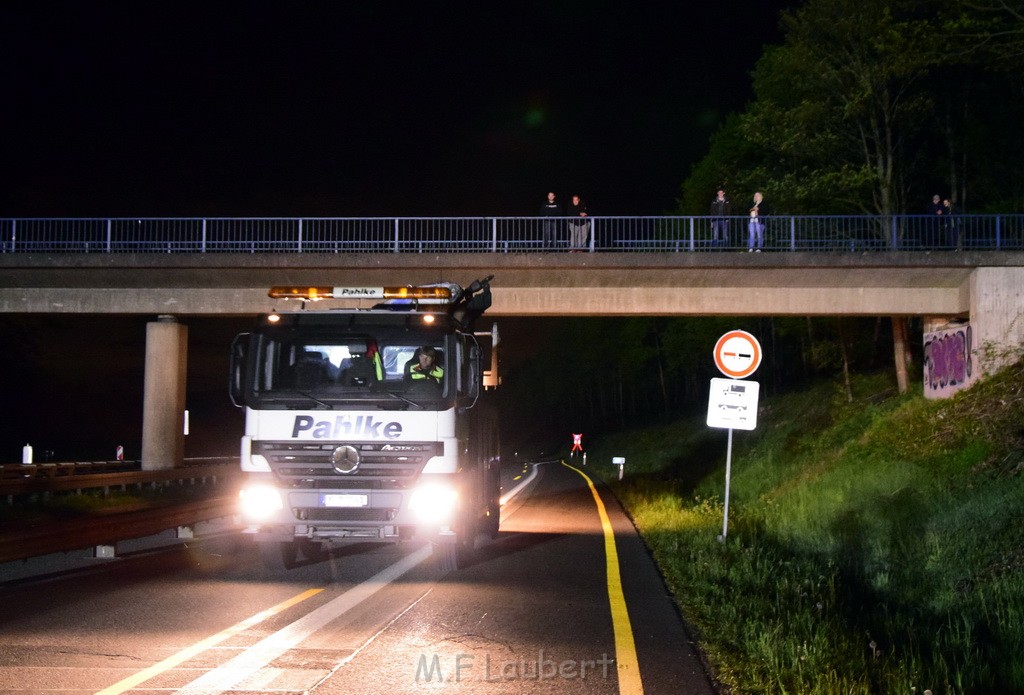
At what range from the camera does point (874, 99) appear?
1291 inches

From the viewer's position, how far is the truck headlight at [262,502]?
37.5 feet

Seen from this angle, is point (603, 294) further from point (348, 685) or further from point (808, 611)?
point (348, 685)

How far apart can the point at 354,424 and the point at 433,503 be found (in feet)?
3.89

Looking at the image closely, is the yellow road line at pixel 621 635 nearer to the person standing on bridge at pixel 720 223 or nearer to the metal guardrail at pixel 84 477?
the metal guardrail at pixel 84 477

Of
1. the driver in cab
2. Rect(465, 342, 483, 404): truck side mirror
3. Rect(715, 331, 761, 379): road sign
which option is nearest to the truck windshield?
the driver in cab

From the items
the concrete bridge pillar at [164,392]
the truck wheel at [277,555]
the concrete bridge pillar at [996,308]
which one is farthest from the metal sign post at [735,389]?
the concrete bridge pillar at [164,392]

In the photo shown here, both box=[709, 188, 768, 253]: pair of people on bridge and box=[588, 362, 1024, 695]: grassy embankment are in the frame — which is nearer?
box=[588, 362, 1024, 695]: grassy embankment

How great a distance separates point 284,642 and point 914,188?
120 ft

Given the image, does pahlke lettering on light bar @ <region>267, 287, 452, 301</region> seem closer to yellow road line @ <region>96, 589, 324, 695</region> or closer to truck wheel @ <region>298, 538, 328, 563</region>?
truck wheel @ <region>298, 538, 328, 563</region>

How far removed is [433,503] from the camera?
37.3 feet

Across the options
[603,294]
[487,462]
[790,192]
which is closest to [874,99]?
[790,192]

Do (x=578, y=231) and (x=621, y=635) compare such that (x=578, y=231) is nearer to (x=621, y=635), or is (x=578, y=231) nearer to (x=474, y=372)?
(x=474, y=372)

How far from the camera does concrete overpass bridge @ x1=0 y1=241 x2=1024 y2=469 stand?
86.6 ft

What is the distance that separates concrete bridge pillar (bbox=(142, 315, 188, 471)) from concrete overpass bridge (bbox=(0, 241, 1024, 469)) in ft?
0.26
